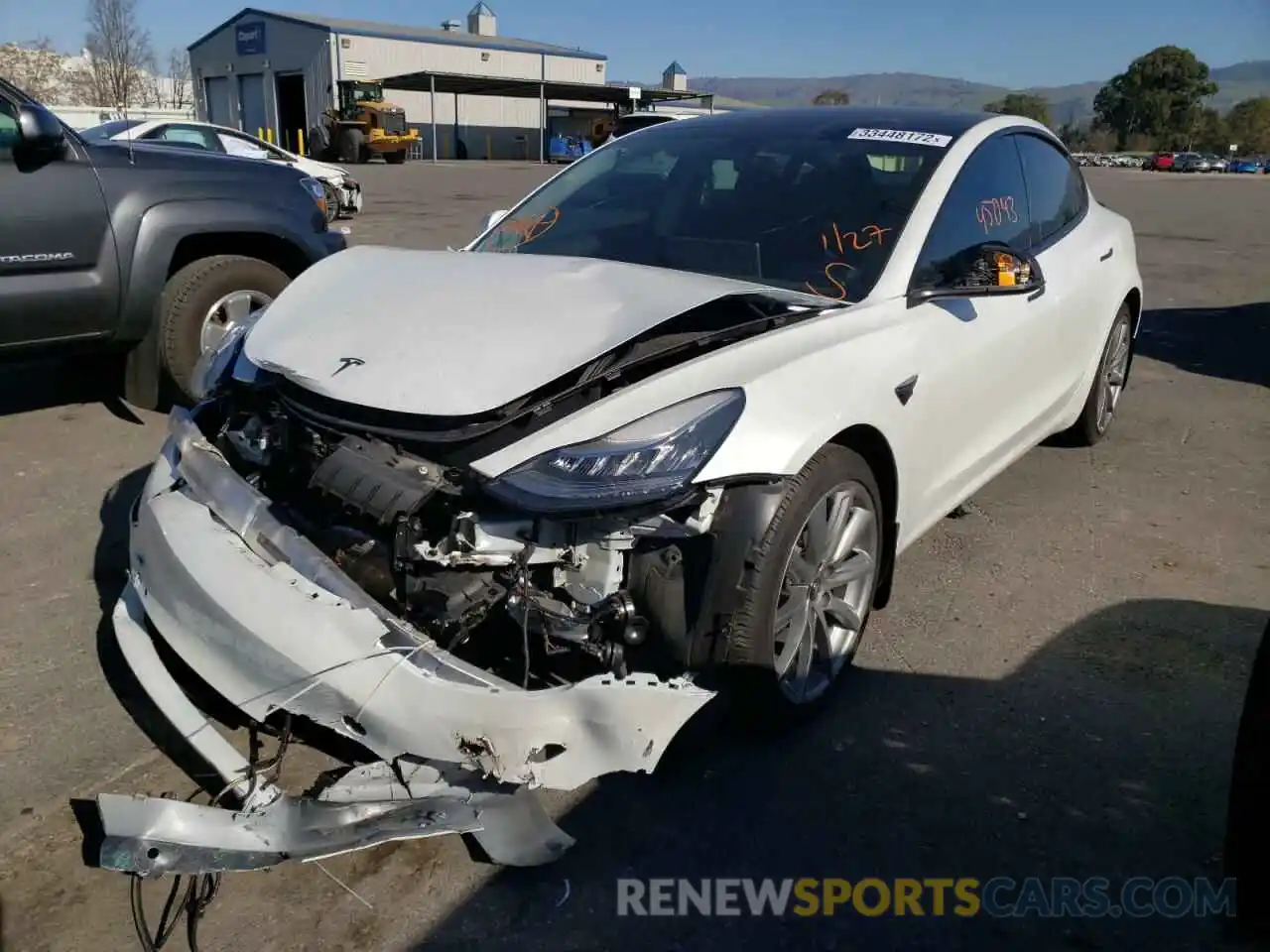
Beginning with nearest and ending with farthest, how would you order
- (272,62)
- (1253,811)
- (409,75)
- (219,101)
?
(1253,811)
(409,75)
(272,62)
(219,101)

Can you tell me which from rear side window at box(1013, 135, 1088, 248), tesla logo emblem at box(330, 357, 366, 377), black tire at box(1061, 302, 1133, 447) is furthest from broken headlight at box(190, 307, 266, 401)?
black tire at box(1061, 302, 1133, 447)

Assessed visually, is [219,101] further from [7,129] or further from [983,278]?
[983,278]

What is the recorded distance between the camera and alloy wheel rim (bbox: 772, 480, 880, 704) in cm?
256

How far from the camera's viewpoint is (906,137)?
12.0 ft

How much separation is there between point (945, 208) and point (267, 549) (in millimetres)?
2444

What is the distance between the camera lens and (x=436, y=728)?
201 centimetres

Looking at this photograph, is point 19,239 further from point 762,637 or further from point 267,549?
point 762,637

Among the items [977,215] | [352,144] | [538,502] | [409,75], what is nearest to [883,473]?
[538,502]

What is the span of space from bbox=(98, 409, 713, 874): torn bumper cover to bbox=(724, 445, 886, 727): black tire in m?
0.25

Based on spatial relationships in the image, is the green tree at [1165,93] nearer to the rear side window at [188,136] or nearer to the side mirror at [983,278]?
the rear side window at [188,136]

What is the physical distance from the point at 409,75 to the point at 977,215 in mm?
48813

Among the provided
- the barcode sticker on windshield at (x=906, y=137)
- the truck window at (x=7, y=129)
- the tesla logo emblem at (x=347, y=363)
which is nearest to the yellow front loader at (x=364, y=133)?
the truck window at (x=7, y=129)

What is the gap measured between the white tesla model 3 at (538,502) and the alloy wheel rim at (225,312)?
2.06 metres

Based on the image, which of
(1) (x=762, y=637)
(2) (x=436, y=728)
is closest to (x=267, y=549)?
(2) (x=436, y=728)
